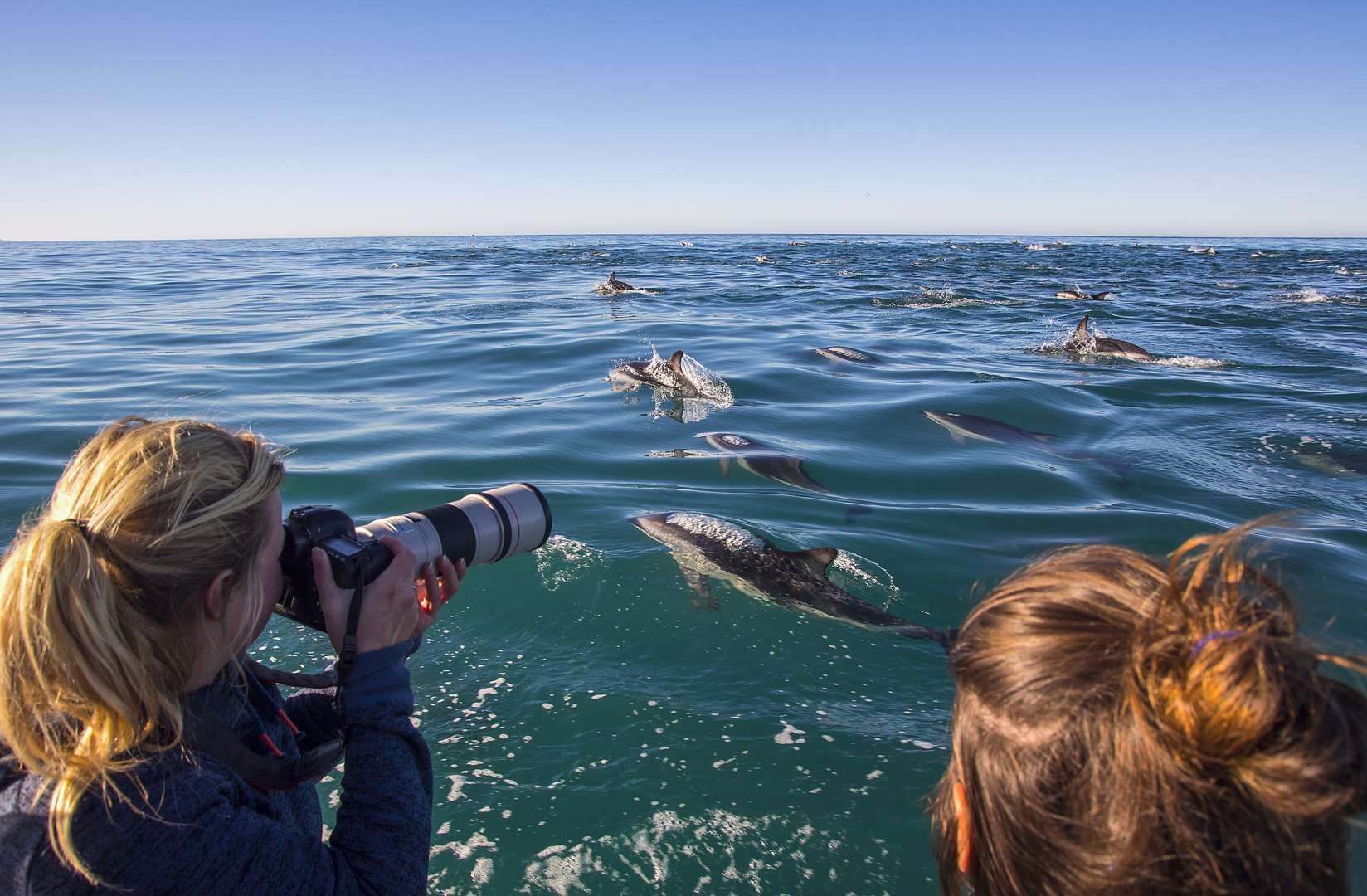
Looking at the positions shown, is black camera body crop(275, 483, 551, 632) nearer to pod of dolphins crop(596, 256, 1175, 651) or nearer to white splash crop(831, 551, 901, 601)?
pod of dolphins crop(596, 256, 1175, 651)

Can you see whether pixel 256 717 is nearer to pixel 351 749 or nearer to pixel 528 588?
pixel 351 749

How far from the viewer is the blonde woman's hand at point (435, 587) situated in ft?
8.01

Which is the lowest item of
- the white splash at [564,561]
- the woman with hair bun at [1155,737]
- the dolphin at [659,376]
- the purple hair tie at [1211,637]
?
the white splash at [564,561]

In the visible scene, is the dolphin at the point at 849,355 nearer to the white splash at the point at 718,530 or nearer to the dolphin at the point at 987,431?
the dolphin at the point at 987,431

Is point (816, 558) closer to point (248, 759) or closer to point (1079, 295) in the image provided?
point (248, 759)

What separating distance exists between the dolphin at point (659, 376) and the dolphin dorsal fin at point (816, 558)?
6.22m

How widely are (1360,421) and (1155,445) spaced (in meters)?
2.74

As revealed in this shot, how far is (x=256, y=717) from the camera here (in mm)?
2236

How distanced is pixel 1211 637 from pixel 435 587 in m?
1.92

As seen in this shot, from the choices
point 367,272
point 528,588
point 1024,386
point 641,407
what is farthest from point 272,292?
point 528,588

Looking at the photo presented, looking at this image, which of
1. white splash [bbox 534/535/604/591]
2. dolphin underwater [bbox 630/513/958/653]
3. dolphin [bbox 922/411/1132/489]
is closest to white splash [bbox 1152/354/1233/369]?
dolphin [bbox 922/411/1132/489]

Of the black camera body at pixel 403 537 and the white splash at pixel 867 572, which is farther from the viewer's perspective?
the white splash at pixel 867 572

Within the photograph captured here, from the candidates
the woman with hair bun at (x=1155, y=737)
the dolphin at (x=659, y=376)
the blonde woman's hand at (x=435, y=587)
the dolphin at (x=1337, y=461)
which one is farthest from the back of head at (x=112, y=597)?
the dolphin at (x=659, y=376)

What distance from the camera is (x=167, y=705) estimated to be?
1.73 m
